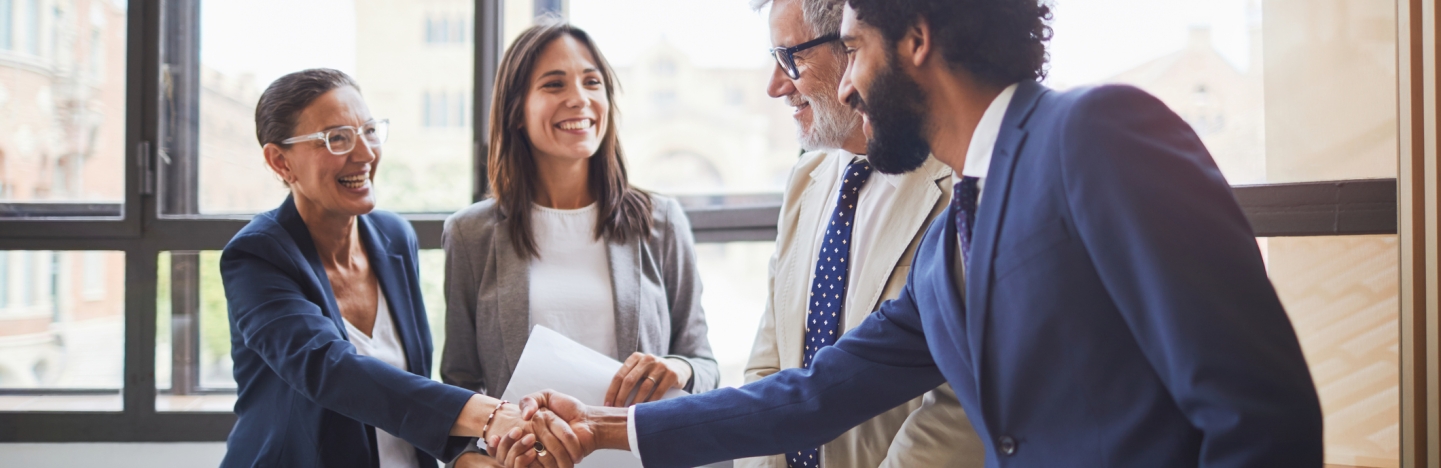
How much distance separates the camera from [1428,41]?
1490 mm

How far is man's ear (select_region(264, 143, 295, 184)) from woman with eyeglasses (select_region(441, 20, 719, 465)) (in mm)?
366

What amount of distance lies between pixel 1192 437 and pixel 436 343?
2.47m

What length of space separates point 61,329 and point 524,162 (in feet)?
6.39

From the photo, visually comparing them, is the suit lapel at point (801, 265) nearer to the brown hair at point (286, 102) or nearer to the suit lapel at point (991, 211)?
the suit lapel at point (991, 211)

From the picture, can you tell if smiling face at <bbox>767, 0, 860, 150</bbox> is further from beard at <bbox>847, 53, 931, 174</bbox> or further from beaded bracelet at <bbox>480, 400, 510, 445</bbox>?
beaded bracelet at <bbox>480, 400, 510, 445</bbox>

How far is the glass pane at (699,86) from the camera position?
2.73 meters

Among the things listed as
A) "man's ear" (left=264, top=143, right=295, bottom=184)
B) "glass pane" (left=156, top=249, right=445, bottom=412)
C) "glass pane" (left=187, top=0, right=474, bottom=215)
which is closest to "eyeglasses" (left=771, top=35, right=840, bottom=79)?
"man's ear" (left=264, top=143, right=295, bottom=184)

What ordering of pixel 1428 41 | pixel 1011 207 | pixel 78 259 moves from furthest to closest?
1. pixel 78 259
2. pixel 1428 41
3. pixel 1011 207

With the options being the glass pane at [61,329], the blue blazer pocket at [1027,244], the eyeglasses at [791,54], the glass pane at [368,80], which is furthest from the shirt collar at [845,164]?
the glass pane at [61,329]

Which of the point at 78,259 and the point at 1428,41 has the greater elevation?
the point at 1428,41

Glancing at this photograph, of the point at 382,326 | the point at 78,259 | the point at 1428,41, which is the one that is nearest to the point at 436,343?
the point at 382,326

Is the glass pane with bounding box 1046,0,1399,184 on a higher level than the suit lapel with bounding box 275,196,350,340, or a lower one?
higher

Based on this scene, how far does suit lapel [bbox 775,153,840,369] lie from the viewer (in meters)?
1.60

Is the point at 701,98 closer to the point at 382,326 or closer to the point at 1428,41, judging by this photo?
the point at 382,326
